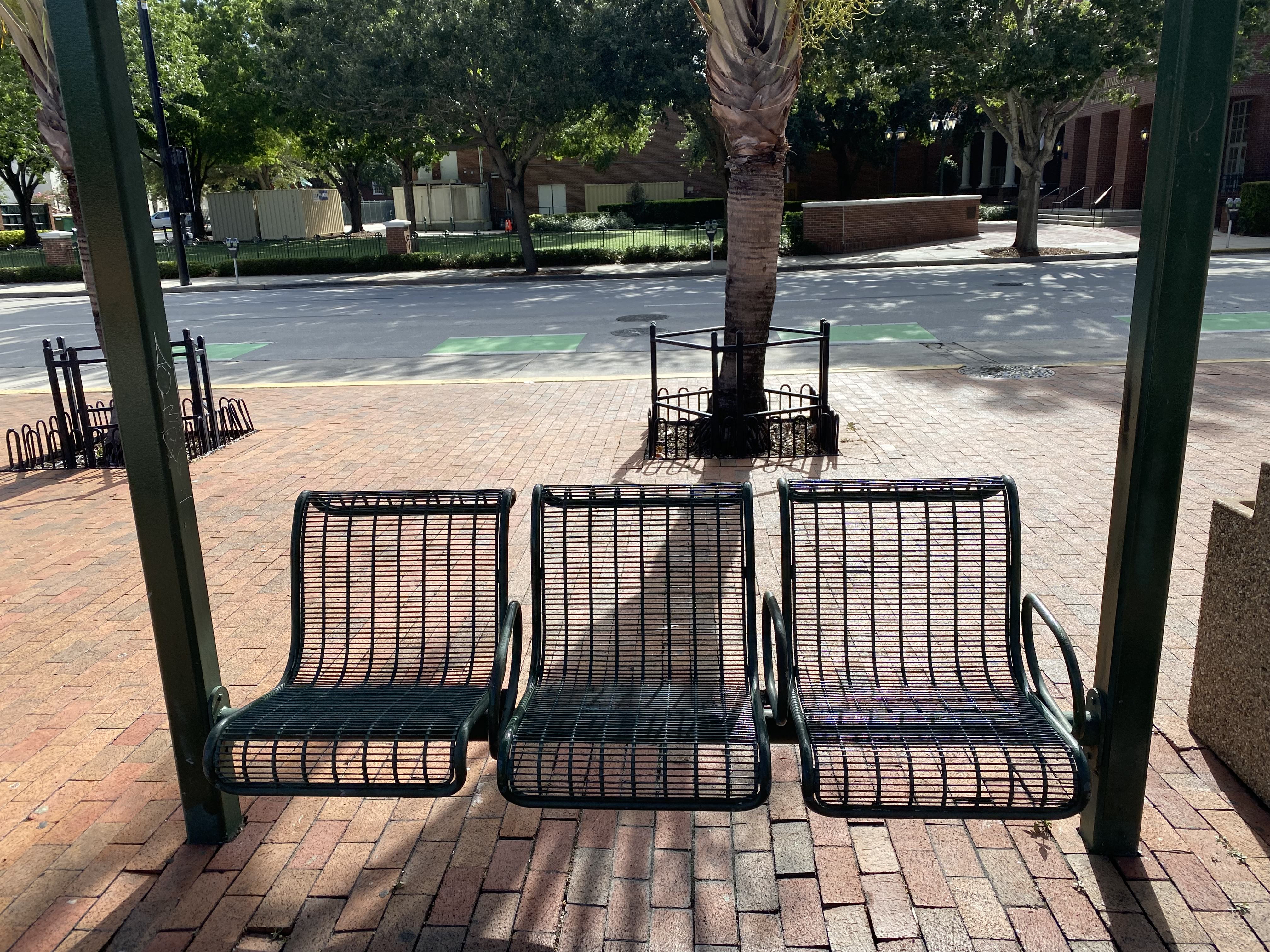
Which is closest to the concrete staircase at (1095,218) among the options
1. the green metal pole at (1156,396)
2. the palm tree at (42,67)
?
the palm tree at (42,67)

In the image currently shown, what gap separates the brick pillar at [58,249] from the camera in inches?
1257

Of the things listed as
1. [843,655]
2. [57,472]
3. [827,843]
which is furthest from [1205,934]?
[57,472]

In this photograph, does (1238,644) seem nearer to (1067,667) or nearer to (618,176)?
(1067,667)

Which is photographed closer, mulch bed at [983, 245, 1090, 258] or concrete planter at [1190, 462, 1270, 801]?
concrete planter at [1190, 462, 1270, 801]

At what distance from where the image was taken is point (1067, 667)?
124 inches

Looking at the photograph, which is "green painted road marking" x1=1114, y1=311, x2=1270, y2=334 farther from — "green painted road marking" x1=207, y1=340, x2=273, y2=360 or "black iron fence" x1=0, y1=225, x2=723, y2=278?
"black iron fence" x1=0, y1=225, x2=723, y2=278

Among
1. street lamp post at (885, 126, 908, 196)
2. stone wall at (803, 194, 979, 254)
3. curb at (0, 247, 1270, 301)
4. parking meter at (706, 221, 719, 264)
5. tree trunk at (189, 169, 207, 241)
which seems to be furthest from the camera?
street lamp post at (885, 126, 908, 196)

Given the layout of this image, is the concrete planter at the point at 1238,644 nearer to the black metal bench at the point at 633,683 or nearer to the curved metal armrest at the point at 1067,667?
the curved metal armrest at the point at 1067,667

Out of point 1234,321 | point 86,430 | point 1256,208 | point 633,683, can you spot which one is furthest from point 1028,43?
point 633,683

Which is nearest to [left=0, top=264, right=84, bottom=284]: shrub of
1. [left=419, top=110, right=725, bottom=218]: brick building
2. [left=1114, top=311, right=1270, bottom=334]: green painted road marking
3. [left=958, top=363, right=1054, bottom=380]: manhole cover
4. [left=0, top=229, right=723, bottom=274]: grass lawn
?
[left=0, top=229, right=723, bottom=274]: grass lawn

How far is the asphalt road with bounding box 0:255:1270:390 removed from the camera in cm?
1298

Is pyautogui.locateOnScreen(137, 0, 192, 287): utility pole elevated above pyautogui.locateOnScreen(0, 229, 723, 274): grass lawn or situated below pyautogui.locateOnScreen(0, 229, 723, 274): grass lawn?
above

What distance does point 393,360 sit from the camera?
14.3m

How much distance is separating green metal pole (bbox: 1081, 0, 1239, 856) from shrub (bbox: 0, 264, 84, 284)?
113 feet
